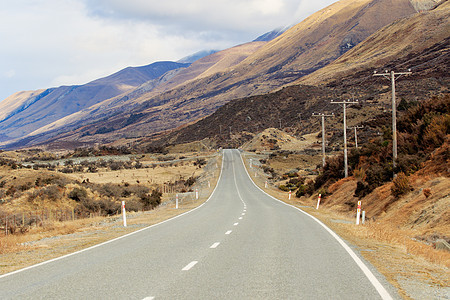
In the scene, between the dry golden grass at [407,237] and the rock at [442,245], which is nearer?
the dry golden grass at [407,237]

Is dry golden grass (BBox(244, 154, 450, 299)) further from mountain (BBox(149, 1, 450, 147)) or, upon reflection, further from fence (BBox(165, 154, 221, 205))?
mountain (BBox(149, 1, 450, 147))

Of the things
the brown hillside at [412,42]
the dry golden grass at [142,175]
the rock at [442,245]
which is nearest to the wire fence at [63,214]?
the dry golden grass at [142,175]

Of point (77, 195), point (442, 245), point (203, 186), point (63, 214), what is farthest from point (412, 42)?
point (442, 245)

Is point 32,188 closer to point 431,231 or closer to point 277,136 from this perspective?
point 431,231

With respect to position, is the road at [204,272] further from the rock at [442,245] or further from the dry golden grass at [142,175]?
the dry golden grass at [142,175]

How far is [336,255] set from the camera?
979cm

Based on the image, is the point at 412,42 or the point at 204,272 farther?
the point at 412,42

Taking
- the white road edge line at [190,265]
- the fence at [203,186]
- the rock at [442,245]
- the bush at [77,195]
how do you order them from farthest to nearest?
1. the fence at [203,186]
2. the bush at [77,195]
3. the rock at [442,245]
4. the white road edge line at [190,265]

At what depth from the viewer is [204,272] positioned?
788 centimetres

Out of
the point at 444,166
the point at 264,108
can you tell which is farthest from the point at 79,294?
the point at 264,108

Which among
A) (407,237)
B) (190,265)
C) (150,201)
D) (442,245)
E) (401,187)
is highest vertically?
(190,265)

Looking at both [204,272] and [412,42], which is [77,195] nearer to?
→ [204,272]

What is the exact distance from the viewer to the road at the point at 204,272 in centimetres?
641

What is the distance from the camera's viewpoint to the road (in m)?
6.41
